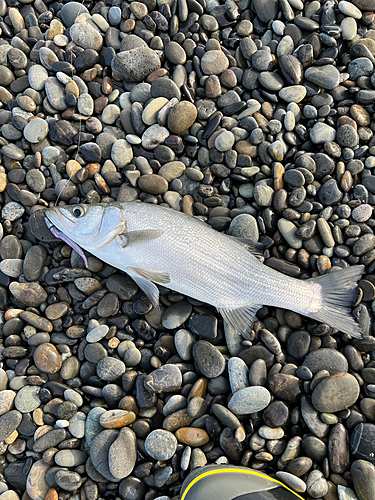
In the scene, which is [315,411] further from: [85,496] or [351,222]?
[85,496]

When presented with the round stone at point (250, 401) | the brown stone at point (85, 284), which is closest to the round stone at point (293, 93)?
the brown stone at point (85, 284)

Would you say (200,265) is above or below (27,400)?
above

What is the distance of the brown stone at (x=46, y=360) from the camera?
3.53 metres

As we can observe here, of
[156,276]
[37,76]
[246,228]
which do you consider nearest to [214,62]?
[246,228]

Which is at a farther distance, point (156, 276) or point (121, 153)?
point (121, 153)

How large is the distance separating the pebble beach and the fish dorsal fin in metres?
0.15

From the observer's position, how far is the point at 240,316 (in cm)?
358

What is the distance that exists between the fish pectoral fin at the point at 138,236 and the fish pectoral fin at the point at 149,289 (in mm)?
383

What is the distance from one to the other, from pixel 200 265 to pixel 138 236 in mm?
762

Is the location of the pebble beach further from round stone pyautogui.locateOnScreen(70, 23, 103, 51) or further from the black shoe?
the black shoe

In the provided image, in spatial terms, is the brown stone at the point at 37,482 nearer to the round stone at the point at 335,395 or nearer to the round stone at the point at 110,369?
the round stone at the point at 110,369

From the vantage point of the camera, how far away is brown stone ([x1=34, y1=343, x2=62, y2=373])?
3.53 metres

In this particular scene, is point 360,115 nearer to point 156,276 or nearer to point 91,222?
point 156,276

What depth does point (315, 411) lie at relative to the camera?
→ 327cm
